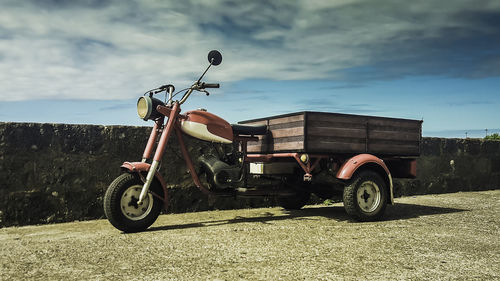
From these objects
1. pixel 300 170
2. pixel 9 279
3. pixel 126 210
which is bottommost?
pixel 9 279

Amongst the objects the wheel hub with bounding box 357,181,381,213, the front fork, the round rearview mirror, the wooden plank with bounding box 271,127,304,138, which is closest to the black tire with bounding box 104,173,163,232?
the front fork

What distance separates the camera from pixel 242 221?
580 cm

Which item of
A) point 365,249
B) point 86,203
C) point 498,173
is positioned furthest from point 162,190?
point 498,173

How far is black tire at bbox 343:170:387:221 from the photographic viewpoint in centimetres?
565

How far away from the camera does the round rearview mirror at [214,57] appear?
5590 mm

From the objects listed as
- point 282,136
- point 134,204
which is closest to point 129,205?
point 134,204

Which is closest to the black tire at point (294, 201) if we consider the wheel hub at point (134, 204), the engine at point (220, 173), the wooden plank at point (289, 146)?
the wooden plank at point (289, 146)

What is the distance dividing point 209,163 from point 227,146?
4.31ft

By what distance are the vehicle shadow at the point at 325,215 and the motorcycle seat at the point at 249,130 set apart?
1201mm

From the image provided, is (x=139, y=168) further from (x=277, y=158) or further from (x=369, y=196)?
(x=369, y=196)

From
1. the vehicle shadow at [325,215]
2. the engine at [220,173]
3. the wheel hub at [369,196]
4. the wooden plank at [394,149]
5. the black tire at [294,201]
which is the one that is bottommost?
the vehicle shadow at [325,215]

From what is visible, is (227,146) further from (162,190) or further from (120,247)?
(120,247)

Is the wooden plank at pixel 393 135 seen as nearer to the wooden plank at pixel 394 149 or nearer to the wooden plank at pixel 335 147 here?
the wooden plank at pixel 394 149

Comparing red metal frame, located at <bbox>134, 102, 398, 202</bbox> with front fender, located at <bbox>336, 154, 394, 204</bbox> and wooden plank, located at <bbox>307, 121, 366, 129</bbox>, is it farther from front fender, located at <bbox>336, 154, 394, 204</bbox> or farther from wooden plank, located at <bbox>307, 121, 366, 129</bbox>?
wooden plank, located at <bbox>307, 121, 366, 129</bbox>
